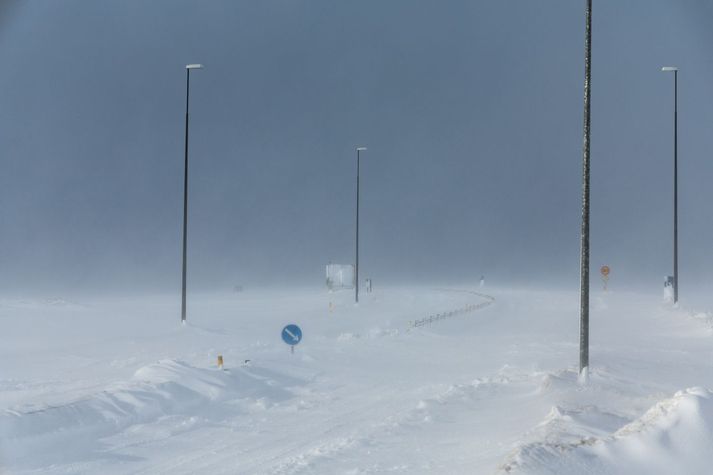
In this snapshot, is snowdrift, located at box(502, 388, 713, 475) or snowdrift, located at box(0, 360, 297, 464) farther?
snowdrift, located at box(0, 360, 297, 464)

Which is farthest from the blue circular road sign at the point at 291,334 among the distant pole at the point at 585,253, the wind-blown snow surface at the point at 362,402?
the distant pole at the point at 585,253

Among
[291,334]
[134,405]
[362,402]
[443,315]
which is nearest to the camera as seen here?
[134,405]

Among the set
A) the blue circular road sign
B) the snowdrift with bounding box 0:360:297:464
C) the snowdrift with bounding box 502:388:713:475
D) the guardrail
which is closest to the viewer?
the snowdrift with bounding box 502:388:713:475

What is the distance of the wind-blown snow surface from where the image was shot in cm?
978

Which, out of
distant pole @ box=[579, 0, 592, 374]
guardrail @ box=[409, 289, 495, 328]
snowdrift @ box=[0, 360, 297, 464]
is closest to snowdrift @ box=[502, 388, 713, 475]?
snowdrift @ box=[0, 360, 297, 464]

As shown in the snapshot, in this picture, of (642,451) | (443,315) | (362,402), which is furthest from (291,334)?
(443,315)

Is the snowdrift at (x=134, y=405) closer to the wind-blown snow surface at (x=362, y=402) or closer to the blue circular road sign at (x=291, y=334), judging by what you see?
the wind-blown snow surface at (x=362, y=402)

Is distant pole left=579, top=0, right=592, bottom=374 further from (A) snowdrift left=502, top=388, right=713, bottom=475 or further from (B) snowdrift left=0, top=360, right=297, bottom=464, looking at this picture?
(A) snowdrift left=502, top=388, right=713, bottom=475

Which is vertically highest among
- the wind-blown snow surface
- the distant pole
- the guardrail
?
the distant pole

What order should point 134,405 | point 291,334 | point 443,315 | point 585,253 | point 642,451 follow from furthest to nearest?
point 443,315, point 291,334, point 585,253, point 134,405, point 642,451

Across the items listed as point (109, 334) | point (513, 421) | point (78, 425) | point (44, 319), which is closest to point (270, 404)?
point (78, 425)

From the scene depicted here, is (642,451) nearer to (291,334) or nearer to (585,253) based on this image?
(585,253)

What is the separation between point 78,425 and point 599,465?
8621 mm

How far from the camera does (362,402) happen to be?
15852 mm
